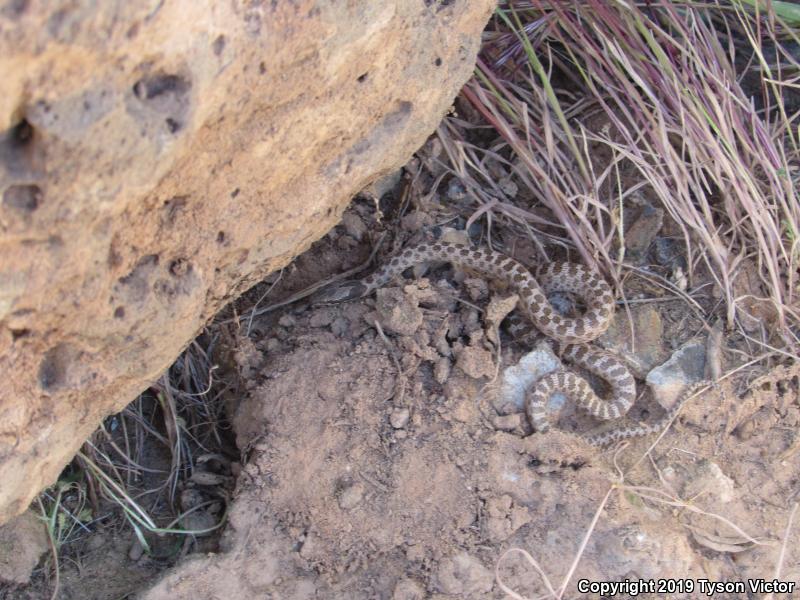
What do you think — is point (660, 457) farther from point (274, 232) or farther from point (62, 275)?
point (62, 275)

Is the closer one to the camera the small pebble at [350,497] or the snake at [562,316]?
the small pebble at [350,497]

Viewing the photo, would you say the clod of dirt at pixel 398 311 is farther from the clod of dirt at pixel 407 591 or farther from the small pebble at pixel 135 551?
the small pebble at pixel 135 551

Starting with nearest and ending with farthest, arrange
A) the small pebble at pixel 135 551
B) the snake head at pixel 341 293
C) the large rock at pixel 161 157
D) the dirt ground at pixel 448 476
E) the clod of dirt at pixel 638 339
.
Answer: the large rock at pixel 161 157 → the dirt ground at pixel 448 476 → the small pebble at pixel 135 551 → the snake head at pixel 341 293 → the clod of dirt at pixel 638 339

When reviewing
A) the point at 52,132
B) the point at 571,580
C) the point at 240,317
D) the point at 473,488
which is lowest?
the point at 571,580

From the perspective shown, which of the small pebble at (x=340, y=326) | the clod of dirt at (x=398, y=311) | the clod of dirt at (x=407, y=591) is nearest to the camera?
the clod of dirt at (x=407, y=591)

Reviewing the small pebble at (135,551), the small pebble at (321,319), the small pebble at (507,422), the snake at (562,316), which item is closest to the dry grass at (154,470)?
the small pebble at (135,551)

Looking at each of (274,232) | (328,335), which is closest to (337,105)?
(274,232)

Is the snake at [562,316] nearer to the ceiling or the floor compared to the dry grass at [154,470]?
nearer to the floor
